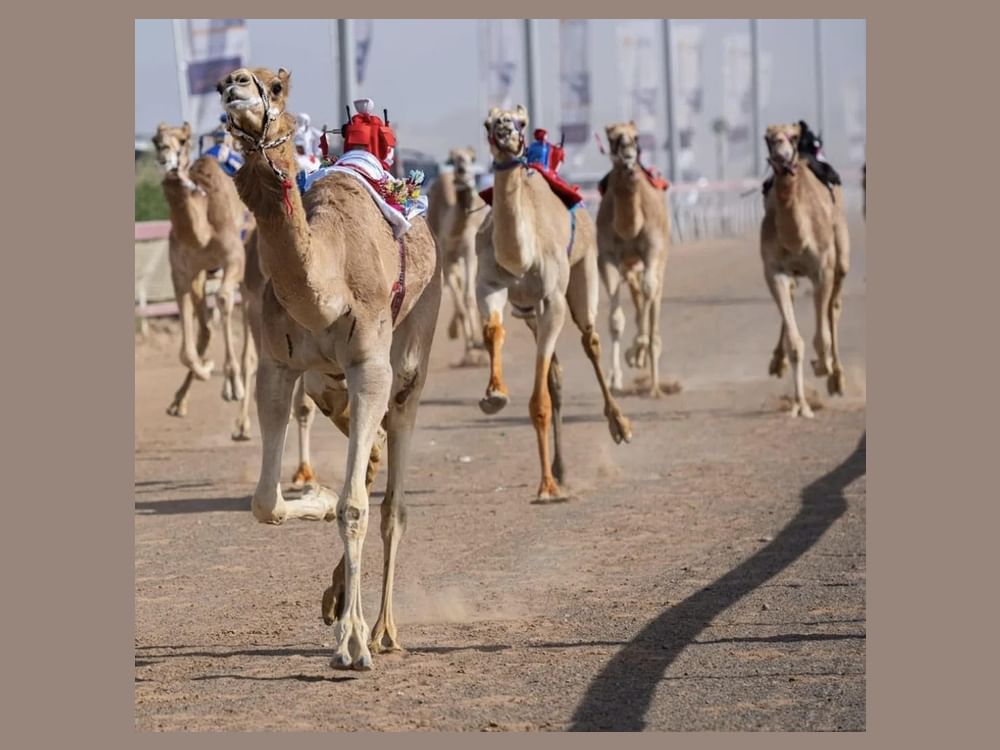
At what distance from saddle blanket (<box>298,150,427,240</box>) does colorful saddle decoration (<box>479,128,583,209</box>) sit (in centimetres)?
446

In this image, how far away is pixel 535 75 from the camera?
103ft

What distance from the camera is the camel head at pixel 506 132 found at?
11969mm

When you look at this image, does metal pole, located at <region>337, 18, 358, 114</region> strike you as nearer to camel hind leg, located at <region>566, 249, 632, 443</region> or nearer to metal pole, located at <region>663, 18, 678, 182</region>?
camel hind leg, located at <region>566, 249, 632, 443</region>

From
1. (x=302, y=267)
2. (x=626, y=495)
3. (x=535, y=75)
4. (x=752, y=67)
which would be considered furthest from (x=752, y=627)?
(x=752, y=67)

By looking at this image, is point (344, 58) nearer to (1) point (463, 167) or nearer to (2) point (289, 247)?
(1) point (463, 167)

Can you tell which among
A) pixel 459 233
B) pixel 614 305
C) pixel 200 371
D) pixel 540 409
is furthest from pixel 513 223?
pixel 459 233

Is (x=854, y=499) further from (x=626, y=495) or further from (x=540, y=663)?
(x=540, y=663)

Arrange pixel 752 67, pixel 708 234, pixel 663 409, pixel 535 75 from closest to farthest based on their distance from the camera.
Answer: pixel 663 409
pixel 535 75
pixel 708 234
pixel 752 67

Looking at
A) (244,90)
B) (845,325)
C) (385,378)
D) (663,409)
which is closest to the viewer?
(244,90)

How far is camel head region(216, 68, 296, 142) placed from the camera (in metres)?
7.30

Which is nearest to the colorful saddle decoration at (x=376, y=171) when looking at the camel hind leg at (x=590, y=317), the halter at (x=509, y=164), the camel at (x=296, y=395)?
the halter at (x=509, y=164)

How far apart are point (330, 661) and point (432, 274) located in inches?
76.6

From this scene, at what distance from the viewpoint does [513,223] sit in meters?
12.7

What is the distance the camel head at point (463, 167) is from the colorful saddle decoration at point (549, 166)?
8.20 meters
